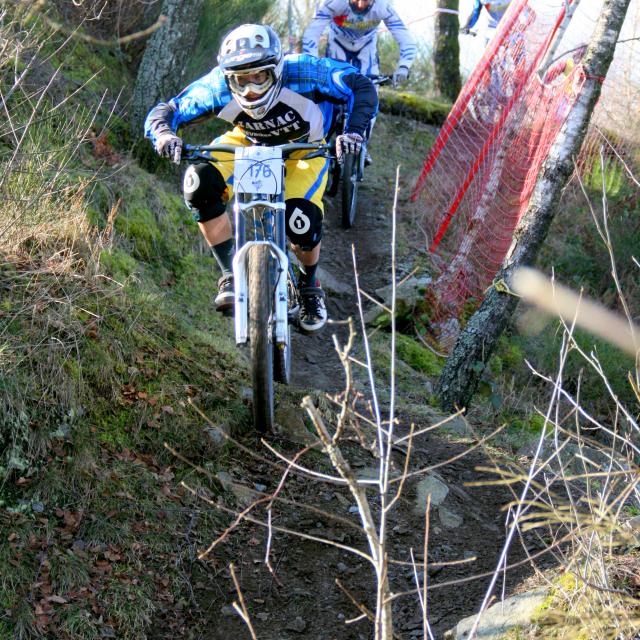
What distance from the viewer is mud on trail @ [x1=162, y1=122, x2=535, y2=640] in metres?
3.48

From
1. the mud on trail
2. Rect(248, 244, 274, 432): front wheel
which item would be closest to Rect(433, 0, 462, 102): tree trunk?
the mud on trail

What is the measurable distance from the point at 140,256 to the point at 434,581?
10.6 ft

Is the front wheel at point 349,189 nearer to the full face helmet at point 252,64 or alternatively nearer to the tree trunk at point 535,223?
the tree trunk at point 535,223

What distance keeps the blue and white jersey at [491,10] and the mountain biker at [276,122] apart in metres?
6.25

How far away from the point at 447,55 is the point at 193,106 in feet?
30.6

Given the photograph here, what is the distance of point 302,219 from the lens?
15.3 feet

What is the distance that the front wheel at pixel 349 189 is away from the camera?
26.9 ft

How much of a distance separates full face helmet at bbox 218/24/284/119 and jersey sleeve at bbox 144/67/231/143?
0.47ft

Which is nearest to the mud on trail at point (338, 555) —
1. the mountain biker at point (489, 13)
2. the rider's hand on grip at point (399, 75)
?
the rider's hand on grip at point (399, 75)

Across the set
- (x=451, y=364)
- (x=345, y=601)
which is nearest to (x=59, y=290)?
(x=345, y=601)

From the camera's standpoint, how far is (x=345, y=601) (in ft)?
11.8

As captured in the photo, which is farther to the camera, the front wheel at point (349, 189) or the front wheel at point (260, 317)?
the front wheel at point (349, 189)

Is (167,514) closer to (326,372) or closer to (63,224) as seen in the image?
(63,224)

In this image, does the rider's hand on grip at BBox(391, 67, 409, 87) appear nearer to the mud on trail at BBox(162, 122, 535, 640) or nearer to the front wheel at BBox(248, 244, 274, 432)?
the mud on trail at BBox(162, 122, 535, 640)
